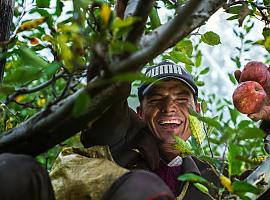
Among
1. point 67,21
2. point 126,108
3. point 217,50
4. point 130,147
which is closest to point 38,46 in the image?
point 67,21

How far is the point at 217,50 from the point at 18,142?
10.2 metres

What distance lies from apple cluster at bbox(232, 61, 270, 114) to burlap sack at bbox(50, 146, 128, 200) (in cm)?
33

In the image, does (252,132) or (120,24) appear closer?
(120,24)

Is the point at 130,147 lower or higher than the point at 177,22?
lower

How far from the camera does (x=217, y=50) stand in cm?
1077

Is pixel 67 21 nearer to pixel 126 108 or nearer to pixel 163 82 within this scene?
pixel 126 108

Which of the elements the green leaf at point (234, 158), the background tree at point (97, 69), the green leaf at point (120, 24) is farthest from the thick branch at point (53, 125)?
the green leaf at point (234, 158)

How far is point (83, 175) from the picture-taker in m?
1.03

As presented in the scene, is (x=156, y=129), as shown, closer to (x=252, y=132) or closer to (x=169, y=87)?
(x=169, y=87)

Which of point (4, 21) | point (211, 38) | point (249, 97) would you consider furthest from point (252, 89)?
point (4, 21)

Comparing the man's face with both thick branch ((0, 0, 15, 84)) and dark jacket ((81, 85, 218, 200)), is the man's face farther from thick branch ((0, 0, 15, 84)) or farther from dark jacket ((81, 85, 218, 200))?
thick branch ((0, 0, 15, 84))

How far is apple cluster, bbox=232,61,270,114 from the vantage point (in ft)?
3.73

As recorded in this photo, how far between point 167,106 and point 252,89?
0.41 metres

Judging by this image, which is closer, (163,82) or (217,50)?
(163,82)
